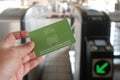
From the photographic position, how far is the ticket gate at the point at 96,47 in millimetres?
1309

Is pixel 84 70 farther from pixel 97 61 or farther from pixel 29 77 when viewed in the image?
pixel 29 77

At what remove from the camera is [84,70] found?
62.3 inches

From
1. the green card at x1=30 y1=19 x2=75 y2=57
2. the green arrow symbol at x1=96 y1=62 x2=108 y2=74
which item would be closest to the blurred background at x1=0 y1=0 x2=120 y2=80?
the green arrow symbol at x1=96 y1=62 x2=108 y2=74

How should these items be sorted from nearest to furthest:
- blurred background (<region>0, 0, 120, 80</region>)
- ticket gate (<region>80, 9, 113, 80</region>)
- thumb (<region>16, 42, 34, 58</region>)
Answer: thumb (<region>16, 42, 34, 58</region>), ticket gate (<region>80, 9, 113, 80</region>), blurred background (<region>0, 0, 120, 80</region>)

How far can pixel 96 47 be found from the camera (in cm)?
132

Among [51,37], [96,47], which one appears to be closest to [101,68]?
[96,47]

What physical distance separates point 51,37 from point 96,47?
0.57 m

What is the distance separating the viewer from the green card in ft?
2.63

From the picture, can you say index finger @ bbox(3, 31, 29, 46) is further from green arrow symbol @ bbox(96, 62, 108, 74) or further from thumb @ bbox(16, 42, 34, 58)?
green arrow symbol @ bbox(96, 62, 108, 74)

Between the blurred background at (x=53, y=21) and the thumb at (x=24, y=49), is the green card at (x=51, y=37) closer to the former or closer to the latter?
the thumb at (x=24, y=49)

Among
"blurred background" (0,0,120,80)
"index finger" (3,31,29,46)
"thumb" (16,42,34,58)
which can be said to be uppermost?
"index finger" (3,31,29,46)

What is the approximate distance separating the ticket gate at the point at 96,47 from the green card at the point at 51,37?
21.0 inches

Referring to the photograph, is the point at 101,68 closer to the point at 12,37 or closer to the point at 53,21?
the point at 12,37

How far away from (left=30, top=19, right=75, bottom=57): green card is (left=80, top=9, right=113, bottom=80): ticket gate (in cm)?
53
